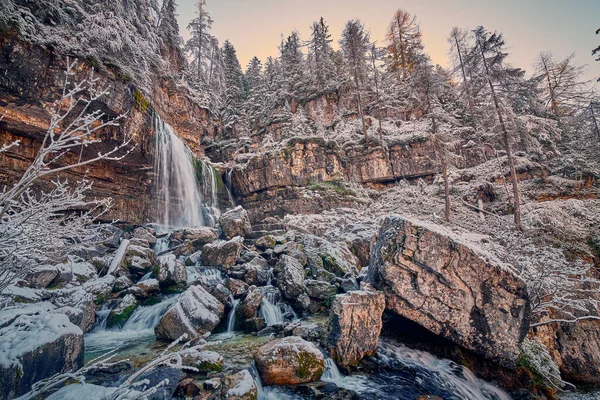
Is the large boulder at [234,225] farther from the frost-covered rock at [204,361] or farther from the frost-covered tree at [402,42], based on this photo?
the frost-covered tree at [402,42]

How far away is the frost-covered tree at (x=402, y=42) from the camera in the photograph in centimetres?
3011

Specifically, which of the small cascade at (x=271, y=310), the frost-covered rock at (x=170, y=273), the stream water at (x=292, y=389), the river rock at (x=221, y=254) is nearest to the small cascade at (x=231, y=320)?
the stream water at (x=292, y=389)

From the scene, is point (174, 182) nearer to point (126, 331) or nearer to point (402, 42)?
point (126, 331)

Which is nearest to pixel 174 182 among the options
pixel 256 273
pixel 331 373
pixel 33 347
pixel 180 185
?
pixel 180 185

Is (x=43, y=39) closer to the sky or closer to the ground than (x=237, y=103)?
closer to the ground

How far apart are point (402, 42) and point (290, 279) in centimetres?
3394

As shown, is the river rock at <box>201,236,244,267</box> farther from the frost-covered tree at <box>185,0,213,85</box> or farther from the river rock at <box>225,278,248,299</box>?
the frost-covered tree at <box>185,0,213,85</box>

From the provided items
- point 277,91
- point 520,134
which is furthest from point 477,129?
point 277,91

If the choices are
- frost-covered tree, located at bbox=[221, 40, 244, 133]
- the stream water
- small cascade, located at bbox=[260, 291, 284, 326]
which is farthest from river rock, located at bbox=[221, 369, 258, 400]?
frost-covered tree, located at bbox=[221, 40, 244, 133]

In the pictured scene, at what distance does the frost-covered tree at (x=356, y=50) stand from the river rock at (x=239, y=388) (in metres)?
25.4

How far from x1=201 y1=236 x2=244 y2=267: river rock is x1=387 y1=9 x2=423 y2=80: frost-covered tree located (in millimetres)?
29058

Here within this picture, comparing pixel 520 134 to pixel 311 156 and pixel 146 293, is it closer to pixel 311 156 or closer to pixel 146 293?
pixel 311 156

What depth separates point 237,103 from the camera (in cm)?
2845

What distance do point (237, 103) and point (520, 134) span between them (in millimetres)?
25402
